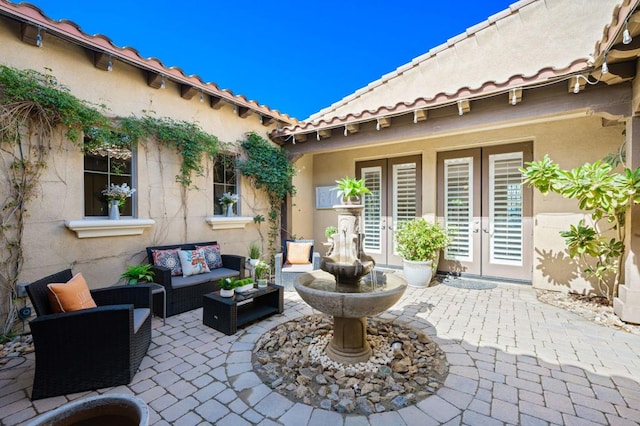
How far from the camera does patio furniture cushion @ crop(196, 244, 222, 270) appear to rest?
4809 mm

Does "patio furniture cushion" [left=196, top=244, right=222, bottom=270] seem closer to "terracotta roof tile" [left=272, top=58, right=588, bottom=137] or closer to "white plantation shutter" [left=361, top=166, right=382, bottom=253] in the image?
"terracotta roof tile" [left=272, top=58, right=588, bottom=137]

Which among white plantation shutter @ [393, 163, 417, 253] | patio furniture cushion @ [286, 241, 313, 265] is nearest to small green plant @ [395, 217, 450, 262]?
white plantation shutter @ [393, 163, 417, 253]

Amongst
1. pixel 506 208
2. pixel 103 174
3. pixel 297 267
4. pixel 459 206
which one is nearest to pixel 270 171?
pixel 297 267

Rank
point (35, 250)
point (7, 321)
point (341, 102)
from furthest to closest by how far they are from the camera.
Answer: point (341, 102), point (35, 250), point (7, 321)

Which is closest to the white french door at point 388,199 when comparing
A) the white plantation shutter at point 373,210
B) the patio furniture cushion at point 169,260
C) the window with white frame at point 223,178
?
the white plantation shutter at point 373,210

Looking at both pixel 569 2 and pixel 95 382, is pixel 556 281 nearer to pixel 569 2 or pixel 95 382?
pixel 569 2

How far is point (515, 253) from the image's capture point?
5.43m

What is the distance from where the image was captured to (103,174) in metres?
4.16

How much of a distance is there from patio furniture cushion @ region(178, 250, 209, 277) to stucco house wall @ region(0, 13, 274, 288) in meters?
0.63

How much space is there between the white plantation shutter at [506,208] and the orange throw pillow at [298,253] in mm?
3690

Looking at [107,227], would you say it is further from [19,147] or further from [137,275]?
[19,147]

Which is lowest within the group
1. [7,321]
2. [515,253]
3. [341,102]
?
[7,321]

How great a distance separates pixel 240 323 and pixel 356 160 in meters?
4.98

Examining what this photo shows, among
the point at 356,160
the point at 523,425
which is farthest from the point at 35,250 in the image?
the point at 356,160
